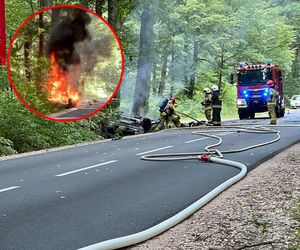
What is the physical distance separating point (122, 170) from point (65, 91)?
16.6 feet

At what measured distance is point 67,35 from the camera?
4234 millimetres

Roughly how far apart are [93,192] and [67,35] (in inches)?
132

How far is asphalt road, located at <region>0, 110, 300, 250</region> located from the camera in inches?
199

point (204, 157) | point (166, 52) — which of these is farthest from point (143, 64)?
point (204, 157)

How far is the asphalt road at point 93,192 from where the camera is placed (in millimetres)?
5051

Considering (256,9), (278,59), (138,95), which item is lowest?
(138,95)

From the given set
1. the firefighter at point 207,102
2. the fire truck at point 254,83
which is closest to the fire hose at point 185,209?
the firefighter at point 207,102

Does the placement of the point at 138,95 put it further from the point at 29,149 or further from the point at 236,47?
the point at 236,47

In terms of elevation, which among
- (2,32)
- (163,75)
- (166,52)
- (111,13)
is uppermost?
(111,13)

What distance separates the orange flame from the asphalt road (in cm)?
132

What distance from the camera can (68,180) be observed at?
8195mm

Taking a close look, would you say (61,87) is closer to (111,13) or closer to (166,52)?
(111,13)

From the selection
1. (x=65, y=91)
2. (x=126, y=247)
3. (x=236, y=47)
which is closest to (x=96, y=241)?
(x=126, y=247)

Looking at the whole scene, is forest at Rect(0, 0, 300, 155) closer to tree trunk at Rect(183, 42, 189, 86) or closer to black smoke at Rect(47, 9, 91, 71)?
tree trunk at Rect(183, 42, 189, 86)
